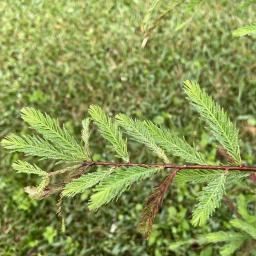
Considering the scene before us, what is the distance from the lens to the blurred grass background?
12.0 ft

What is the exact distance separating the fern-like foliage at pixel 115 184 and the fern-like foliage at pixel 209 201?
0.53ft

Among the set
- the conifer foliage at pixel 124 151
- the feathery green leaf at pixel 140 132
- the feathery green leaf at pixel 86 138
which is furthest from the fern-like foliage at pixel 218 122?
the feathery green leaf at pixel 86 138

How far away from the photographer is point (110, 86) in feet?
14.6

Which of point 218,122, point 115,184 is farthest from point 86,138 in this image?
point 218,122

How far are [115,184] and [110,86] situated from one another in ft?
10.9

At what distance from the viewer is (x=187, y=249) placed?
3.51m

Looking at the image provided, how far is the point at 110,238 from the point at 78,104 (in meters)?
1.40

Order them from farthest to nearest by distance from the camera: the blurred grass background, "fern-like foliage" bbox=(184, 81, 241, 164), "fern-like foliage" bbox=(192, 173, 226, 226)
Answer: the blurred grass background, "fern-like foliage" bbox=(184, 81, 241, 164), "fern-like foliage" bbox=(192, 173, 226, 226)

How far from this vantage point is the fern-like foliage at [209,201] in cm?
113

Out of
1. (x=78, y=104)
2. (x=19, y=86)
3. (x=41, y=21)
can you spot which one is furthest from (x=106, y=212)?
(x=41, y=21)

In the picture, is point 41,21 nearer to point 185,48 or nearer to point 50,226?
point 185,48

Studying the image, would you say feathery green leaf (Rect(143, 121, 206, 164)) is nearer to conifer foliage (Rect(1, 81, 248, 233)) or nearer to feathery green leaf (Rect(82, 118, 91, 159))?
conifer foliage (Rect(1, 81, 248, 233))

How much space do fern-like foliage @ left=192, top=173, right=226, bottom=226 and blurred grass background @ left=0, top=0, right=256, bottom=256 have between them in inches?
96.1

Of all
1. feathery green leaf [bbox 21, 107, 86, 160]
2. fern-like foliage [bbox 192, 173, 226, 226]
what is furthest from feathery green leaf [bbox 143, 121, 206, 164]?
feathery green leaf [bbox 21, 107, 86, 160]
